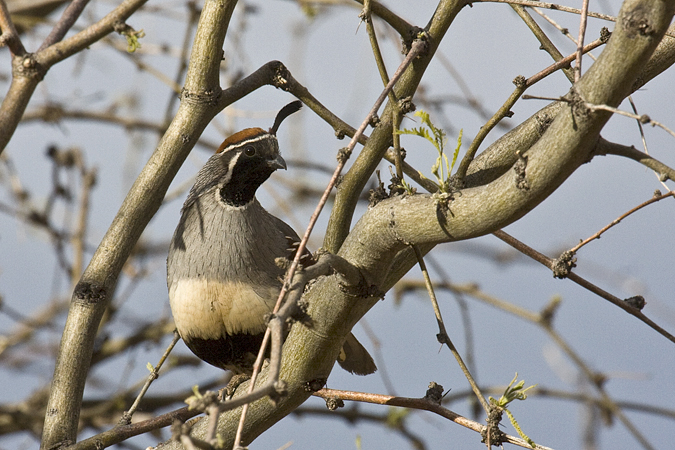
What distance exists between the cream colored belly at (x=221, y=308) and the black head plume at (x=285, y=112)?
74 centimetres

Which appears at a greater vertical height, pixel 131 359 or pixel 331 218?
pixel 131 359

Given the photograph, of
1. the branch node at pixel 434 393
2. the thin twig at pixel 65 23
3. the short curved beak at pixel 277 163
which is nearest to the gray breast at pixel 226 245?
the short curved beak at pixel 277 163

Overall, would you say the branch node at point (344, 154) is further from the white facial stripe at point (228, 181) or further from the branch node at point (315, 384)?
the white facial stripe at point (228, 181)

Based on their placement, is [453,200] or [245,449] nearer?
Result: [245,449]

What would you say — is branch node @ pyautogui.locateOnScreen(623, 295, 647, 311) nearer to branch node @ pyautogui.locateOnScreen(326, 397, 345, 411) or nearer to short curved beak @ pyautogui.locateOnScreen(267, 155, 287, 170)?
branch node @ pyautogui.locateOnScreen(326, 397, 345, 411)

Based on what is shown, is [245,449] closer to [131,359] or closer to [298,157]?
[131,359]

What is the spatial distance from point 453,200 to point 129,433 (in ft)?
4.47

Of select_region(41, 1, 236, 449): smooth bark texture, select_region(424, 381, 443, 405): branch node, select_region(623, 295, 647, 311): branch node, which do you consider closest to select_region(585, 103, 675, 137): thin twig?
select_region(623, 295, 647, 311): branch node

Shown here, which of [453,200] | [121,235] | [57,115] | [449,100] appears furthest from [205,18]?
[57,115]

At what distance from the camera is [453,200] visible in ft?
5.85

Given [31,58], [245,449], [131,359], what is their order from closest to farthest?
[245,449] → [31,58] → [131,359]

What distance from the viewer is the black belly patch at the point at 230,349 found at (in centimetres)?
292

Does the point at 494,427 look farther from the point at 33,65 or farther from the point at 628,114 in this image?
the point at 33,65

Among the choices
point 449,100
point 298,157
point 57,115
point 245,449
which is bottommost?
point 245,449
